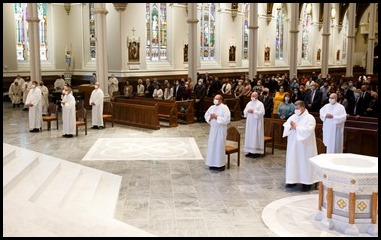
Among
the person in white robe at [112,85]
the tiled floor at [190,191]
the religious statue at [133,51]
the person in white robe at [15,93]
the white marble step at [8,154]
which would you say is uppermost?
the religious statue at [133,51]

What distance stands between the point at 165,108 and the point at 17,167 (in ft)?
31.4

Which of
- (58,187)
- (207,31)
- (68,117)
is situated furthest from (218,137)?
(207,31)

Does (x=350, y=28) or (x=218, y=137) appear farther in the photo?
(x=350, y=28)

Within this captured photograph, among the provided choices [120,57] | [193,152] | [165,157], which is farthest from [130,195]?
[120,57]

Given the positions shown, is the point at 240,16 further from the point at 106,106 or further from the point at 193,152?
the point at 193,152

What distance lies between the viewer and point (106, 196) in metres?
8.88

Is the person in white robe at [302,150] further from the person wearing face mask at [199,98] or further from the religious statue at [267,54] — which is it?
the religious statue at [267,54]

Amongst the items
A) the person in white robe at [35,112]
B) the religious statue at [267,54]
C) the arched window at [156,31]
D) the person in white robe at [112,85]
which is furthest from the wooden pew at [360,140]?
the religious statue at [267,54]

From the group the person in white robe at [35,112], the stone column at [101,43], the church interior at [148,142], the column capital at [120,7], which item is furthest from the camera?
the column capital at [120,7]

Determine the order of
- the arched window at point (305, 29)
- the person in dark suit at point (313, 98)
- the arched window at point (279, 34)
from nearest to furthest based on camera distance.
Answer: the person in dark suit at point (313, 98) → the arched window at point (279, 34) → the arched window at point (305, 29)

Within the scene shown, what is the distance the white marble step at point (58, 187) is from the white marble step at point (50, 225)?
1.12 metres

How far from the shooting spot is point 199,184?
9859 mm

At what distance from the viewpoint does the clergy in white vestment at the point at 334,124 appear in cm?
1152

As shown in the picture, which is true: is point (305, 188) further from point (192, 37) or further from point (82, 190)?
point (192, 37)
